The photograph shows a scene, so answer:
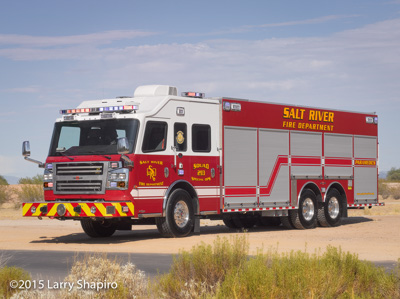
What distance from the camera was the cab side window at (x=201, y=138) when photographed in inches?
798

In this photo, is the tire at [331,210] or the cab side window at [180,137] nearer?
the cab side window at [180,137]

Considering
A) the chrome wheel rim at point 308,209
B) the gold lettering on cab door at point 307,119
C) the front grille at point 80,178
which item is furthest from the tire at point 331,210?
the front grille at point 80,178

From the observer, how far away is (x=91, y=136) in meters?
19.3

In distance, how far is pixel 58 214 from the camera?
61.2ft

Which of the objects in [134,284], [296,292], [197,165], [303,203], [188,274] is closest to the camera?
[296,292]

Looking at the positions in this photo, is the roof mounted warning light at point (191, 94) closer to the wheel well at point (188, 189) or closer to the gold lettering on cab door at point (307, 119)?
the wheel well at point (188, 189)

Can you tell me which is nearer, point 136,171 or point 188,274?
point 188,274

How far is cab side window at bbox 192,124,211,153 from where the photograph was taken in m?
20.3

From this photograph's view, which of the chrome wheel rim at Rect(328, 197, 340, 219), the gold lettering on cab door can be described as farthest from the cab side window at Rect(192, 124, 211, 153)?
the chrome wheel rim at Rect(328, 197, 340, 219)

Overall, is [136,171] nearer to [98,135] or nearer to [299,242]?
[98,135]

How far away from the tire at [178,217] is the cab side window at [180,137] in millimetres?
1103

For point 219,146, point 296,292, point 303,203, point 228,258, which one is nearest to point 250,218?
point 303,203

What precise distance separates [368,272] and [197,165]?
10780mm

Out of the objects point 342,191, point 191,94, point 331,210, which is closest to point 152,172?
point 191,94
